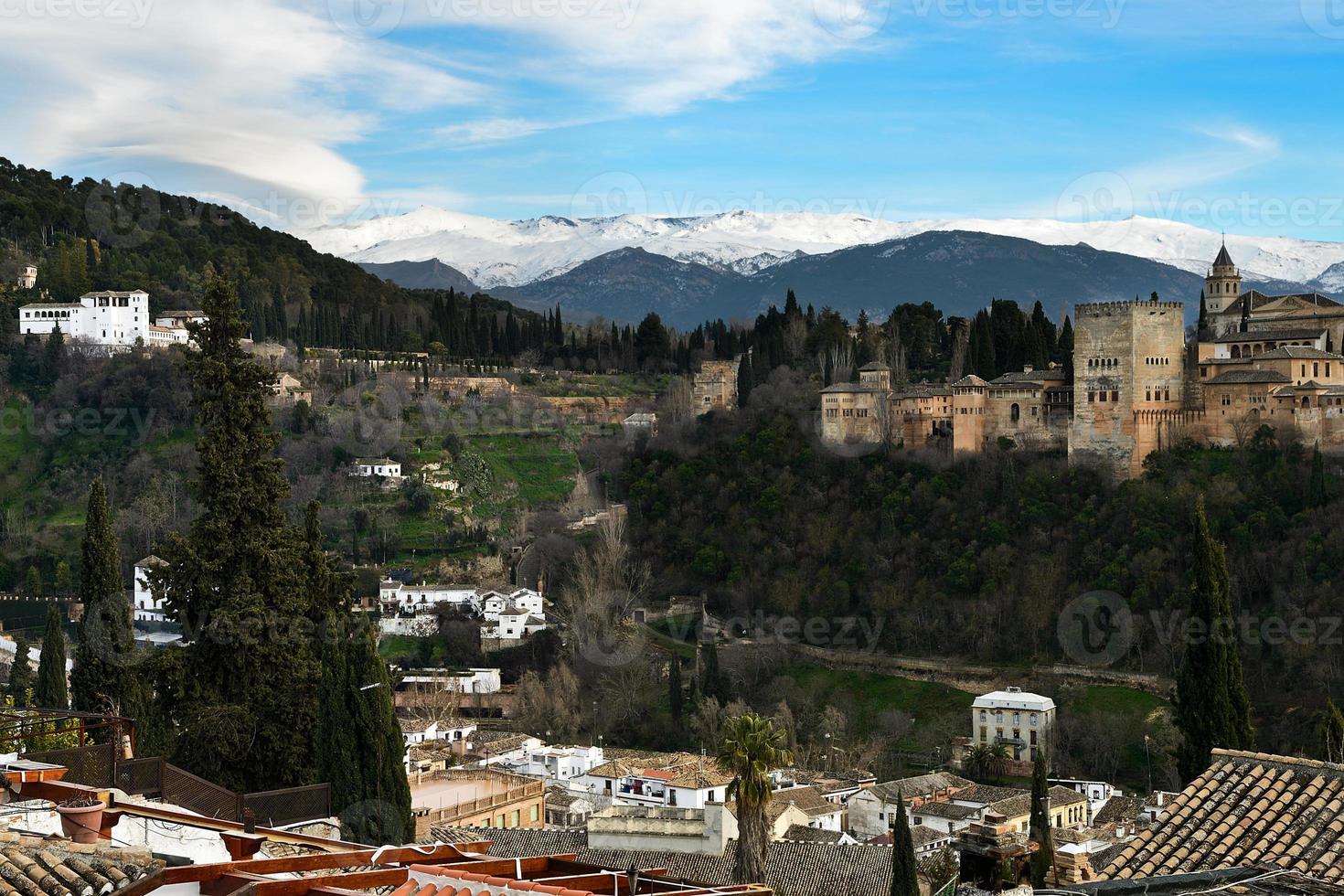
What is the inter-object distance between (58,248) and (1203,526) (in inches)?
2707

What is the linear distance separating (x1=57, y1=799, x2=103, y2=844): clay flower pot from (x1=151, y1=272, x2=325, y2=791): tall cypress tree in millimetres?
10128

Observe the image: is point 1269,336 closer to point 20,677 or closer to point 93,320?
point 20,677

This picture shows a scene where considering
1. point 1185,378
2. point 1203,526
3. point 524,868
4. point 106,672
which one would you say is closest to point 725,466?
point 1185,378

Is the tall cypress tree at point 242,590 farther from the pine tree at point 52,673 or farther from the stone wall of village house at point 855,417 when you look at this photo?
Answer: the stone wall of village house at point 855,417

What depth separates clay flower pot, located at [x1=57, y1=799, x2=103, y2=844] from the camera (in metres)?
6.57

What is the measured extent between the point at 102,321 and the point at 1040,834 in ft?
199

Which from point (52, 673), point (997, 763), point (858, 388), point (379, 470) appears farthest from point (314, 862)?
point (379, 470)

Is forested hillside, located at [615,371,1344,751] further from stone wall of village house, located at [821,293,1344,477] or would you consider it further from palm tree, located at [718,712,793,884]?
palm tree, located at [718,712,793,884]

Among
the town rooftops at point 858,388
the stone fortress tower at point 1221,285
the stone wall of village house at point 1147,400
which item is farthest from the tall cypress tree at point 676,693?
the stone fortress tower at point 1221,285

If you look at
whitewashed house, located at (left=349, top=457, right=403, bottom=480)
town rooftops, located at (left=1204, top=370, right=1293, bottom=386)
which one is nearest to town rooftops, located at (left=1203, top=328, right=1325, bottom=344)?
town rooftops, located at (left=1204, top=370, right=1293, bottom=386)

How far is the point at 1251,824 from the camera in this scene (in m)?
8.96

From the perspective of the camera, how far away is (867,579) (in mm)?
50594

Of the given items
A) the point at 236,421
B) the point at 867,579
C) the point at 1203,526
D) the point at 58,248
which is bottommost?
the point at 867,579

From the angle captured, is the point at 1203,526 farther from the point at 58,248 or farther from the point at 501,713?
the point at 58,248
